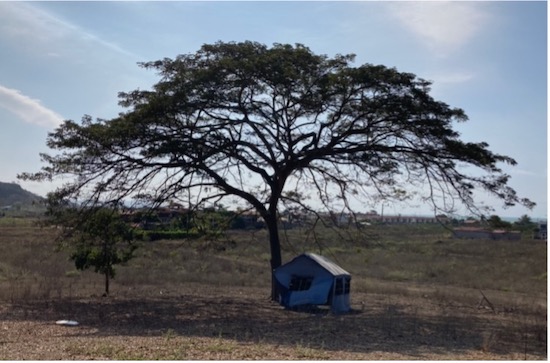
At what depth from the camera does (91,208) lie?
16641 mm

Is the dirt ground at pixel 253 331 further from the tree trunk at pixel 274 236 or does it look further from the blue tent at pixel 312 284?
the tree trunk at pixel 274 236

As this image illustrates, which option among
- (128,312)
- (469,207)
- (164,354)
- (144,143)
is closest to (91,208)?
(144,143)

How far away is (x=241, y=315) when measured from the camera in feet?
47.6

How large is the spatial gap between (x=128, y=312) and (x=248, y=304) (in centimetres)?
343

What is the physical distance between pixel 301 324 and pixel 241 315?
180 cm

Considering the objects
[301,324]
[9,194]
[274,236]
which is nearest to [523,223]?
[274,236]

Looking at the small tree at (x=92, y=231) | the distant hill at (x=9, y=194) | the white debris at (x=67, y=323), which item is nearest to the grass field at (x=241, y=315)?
the white debris at (x=67, y=323)

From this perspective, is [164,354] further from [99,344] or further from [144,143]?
[144,143]

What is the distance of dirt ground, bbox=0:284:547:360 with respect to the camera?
9.53 metres

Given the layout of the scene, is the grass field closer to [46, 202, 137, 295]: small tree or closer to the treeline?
the treeline

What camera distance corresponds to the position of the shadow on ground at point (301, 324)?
11.1 meters

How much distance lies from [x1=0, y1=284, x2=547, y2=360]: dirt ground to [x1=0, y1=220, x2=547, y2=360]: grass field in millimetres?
22

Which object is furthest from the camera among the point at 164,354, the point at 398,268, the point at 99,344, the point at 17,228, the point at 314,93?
the point at 17,228

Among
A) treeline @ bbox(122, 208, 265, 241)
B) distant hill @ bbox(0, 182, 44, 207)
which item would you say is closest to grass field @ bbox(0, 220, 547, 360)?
treeline @ bbox(122, 208, 265, 241)
